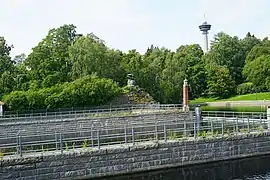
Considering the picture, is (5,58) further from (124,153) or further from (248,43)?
Answer: (248,43)

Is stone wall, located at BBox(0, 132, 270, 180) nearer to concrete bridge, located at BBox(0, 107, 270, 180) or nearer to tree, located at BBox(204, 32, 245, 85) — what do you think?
concrete bridge, located at BBox(0, 107, 270, 180)

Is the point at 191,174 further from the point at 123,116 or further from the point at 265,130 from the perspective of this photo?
the point at 123,116

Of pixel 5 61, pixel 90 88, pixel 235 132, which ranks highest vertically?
pixel 5 61

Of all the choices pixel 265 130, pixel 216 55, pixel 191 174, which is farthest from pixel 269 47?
pixel 191 174

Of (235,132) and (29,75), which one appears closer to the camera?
(235,132)

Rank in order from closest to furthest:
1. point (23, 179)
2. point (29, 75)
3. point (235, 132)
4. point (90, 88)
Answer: point (23, 179), point (235, 132), point (90, 88), point (29, 75)

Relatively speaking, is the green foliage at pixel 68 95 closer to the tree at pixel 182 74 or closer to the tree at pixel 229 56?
the tree at pixel 182 74

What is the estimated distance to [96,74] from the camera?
179 ft

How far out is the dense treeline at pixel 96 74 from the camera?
164ft

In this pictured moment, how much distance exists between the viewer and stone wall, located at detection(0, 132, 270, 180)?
52.3 ft

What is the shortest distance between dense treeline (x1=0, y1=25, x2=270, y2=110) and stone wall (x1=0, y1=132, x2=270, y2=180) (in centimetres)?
3136

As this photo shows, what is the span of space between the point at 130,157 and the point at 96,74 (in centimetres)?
3749

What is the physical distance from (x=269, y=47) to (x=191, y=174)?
75655mm

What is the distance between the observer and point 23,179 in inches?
620
